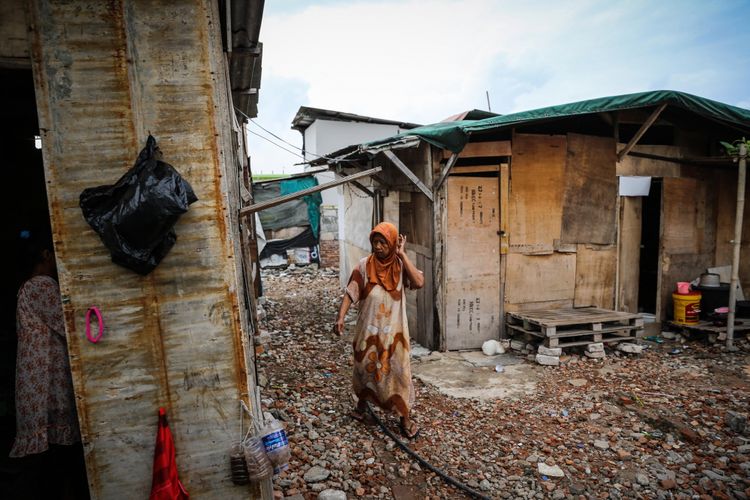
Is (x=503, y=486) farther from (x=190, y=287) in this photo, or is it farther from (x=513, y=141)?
(x=513, y=141)

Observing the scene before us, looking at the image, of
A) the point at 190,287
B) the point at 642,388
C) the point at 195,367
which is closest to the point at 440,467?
the point at 195,367

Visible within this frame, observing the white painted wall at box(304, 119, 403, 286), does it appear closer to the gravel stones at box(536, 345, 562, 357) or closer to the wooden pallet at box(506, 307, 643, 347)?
the wooden pallet at box(506, 307, 643, 347)

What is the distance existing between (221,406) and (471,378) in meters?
3.87

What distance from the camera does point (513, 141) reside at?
263 inches

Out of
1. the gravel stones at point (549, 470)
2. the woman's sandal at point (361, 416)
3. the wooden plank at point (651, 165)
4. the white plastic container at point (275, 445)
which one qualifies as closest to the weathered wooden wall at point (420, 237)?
the woman's sandal at point (361, 416)

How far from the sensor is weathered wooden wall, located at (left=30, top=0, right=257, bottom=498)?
2.33 metres

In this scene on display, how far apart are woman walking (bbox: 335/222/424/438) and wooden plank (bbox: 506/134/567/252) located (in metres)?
3.30

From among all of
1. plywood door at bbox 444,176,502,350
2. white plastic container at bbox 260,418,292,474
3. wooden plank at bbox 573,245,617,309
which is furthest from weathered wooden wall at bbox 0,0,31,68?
wooden plank at bbox 573,245,617,309

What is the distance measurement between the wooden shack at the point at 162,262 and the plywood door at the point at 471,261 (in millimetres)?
4476

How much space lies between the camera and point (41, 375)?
257 cm

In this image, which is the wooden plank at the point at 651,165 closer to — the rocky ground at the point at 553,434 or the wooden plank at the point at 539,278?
the wooden plank at the point at 539,278

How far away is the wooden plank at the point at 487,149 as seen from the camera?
261 inches

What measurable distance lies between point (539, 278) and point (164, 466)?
19.5 feet

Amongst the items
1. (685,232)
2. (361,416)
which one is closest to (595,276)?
(685,232)
